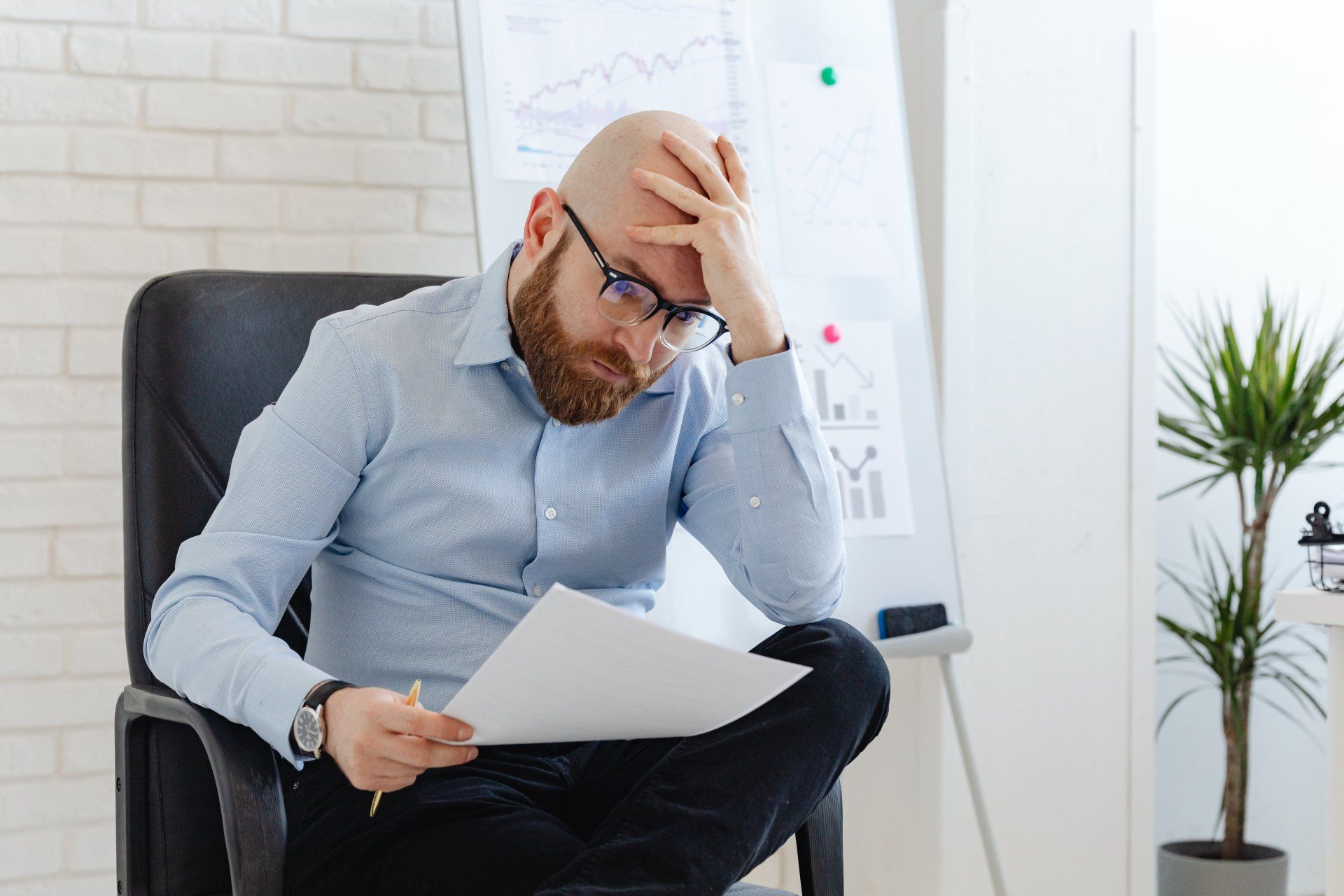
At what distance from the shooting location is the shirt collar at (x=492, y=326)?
132 centimetres

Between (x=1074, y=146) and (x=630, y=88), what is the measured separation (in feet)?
3.41

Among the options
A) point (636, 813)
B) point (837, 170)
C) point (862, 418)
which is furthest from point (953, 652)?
point (636, 813)

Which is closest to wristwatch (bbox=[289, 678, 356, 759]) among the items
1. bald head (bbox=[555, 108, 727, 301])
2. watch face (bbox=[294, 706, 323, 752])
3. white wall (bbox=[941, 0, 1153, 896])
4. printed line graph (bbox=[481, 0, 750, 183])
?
watch face (bbox=[294, 706, 323, 752])

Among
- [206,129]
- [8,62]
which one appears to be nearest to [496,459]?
[206,129]

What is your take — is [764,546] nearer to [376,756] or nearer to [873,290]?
[376,756]

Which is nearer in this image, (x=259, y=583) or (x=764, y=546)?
(x=259, y=583)

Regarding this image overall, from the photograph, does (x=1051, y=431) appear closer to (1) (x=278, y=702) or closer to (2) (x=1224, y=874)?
(2) (x=1224, y=874)

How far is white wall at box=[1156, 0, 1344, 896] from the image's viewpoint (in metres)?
2.99

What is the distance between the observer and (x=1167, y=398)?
2986 millimetres

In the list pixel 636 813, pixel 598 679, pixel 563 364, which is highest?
pixel 563 364

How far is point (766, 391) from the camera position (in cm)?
129

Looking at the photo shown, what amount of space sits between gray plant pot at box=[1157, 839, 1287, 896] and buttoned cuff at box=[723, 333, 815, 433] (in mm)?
1844

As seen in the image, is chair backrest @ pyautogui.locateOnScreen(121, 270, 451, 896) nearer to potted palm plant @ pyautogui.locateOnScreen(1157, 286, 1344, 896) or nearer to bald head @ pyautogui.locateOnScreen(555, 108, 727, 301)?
bald head @ pyautogui.locateOnScreen(555, 108, 727, 301)

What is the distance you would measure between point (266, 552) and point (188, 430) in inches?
8.5
